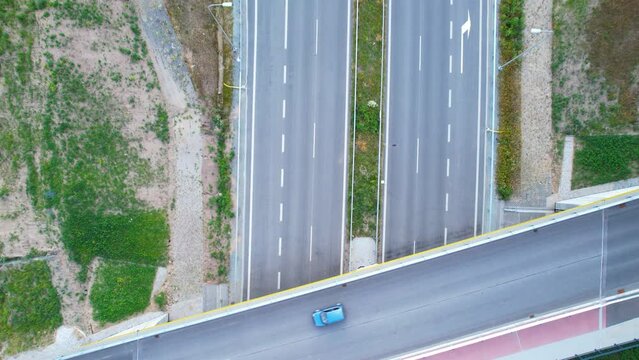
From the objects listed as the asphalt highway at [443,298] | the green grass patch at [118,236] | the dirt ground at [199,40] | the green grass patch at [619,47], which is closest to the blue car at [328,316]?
the asphalt highway at [443,298]

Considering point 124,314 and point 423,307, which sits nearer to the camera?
point 423,307

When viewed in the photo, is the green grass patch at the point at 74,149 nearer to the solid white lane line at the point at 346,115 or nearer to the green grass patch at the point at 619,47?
the solid white lane line at the point at 346,115

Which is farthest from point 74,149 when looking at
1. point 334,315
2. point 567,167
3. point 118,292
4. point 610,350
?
point 610,350

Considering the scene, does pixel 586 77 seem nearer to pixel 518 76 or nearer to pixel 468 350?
pixel 518 76

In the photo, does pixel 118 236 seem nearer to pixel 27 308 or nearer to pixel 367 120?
pixel 27 308

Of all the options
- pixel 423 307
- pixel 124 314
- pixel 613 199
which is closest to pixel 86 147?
pixel 124 314

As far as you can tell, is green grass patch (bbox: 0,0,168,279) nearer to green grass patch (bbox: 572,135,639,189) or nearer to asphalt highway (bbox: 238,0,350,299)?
asphalt highway (bbox: 238,0,350,299)
